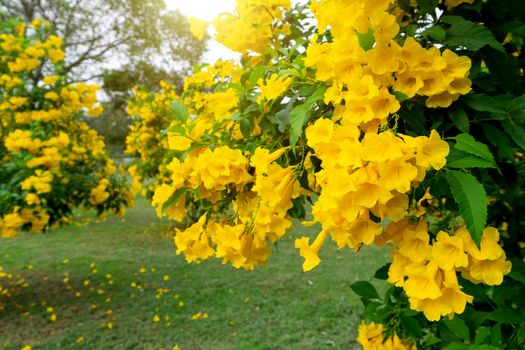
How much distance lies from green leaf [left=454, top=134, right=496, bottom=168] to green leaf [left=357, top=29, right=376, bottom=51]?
22 cm

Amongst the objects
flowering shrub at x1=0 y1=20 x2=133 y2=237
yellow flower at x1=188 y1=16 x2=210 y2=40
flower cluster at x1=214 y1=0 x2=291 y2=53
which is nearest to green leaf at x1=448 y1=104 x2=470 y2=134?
flower cluster at x1=214 y1=0 x2=291 y2=53

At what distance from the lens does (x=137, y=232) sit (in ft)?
31.3

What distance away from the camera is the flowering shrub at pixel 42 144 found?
13.4 ft

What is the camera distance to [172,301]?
5.15m

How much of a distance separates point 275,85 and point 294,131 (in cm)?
23

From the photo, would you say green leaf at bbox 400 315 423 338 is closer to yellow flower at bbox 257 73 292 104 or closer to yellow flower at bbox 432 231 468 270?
yellow flower at bbox 432 231 468 270

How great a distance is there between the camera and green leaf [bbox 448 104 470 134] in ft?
2.70

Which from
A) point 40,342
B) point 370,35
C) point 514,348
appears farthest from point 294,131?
point 40,342

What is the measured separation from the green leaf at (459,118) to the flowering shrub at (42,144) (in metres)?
3.86

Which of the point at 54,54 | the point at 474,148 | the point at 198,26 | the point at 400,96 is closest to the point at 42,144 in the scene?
the point at 54,54

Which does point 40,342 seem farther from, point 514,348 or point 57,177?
point 514,348

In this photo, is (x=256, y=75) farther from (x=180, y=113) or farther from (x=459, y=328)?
(x=459, y=328)

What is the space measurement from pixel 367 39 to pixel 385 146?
0.22 meters

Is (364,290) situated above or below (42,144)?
below
